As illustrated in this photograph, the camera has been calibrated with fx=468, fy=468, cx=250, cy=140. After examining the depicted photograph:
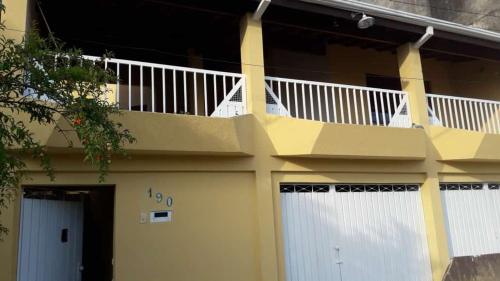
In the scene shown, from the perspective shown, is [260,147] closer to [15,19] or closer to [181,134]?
[181,134]

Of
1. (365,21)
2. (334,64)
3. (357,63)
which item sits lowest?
(365,21)

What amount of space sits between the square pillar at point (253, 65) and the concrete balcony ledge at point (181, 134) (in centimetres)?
31

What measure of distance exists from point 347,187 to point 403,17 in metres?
3.55

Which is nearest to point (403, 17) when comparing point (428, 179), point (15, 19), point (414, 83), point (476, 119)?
point (414, 83)

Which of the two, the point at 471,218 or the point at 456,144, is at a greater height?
the point at 456,144

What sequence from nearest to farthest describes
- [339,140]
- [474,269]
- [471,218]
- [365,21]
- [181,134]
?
[181,134] < [339,140] < [365,21] < [474,269] < [471,218]

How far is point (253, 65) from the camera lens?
813 cm

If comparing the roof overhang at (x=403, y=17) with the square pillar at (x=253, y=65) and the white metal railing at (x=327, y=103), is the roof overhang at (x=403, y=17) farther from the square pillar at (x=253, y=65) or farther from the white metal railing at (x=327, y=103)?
the white metal railing at (x=327, y=103)

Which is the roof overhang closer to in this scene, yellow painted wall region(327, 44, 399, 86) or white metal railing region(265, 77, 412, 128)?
white metal railing region(265, 77, 412, 128)

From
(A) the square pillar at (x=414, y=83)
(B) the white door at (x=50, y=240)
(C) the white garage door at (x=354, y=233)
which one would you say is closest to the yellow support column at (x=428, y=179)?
(A) the square pillar at (x=414, y=83)

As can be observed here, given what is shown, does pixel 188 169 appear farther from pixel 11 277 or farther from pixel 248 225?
pixel 11 277

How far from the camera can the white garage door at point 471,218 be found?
9.84 meters

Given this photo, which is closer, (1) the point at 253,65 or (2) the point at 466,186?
(1) the point at 253,65

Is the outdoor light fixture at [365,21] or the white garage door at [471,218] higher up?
the outdoor light fixture at [365,21]
